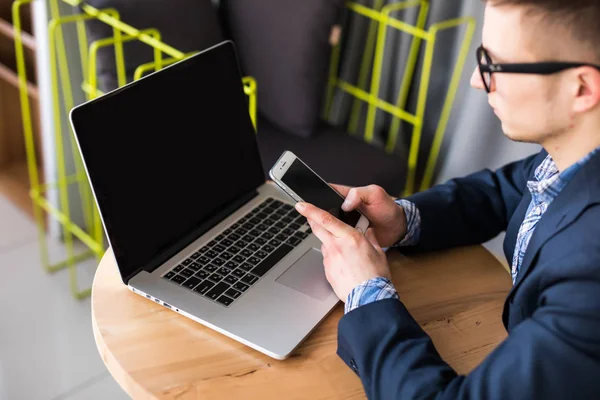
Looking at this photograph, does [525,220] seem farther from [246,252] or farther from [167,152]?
[167,152]

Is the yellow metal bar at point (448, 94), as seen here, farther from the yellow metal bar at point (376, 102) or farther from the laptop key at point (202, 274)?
the laptop key at point (202, 274)

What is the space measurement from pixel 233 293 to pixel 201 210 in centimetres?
18

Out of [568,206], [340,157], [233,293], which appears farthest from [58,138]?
[568,206]

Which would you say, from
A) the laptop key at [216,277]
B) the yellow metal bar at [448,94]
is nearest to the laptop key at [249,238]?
the laptop key at [216,277]

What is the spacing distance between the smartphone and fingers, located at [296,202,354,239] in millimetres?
57

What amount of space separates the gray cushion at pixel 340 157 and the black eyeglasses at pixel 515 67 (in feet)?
2.97

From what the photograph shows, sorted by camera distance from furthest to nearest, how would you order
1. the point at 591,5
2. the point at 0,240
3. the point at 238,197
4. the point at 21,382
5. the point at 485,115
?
the point at 0,240, the point at 485,115, the point at 21,382, the point at 238,197, the point at 591,5

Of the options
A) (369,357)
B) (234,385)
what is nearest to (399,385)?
(369,357)

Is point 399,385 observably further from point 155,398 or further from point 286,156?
point 286,156

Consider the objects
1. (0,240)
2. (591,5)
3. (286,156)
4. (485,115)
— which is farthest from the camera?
(0,240)

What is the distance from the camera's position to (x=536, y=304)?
84 centimetres

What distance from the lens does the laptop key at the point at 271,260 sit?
1.02 m

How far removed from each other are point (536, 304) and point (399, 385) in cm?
21

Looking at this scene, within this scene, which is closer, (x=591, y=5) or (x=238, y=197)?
(x=591, y=5)
